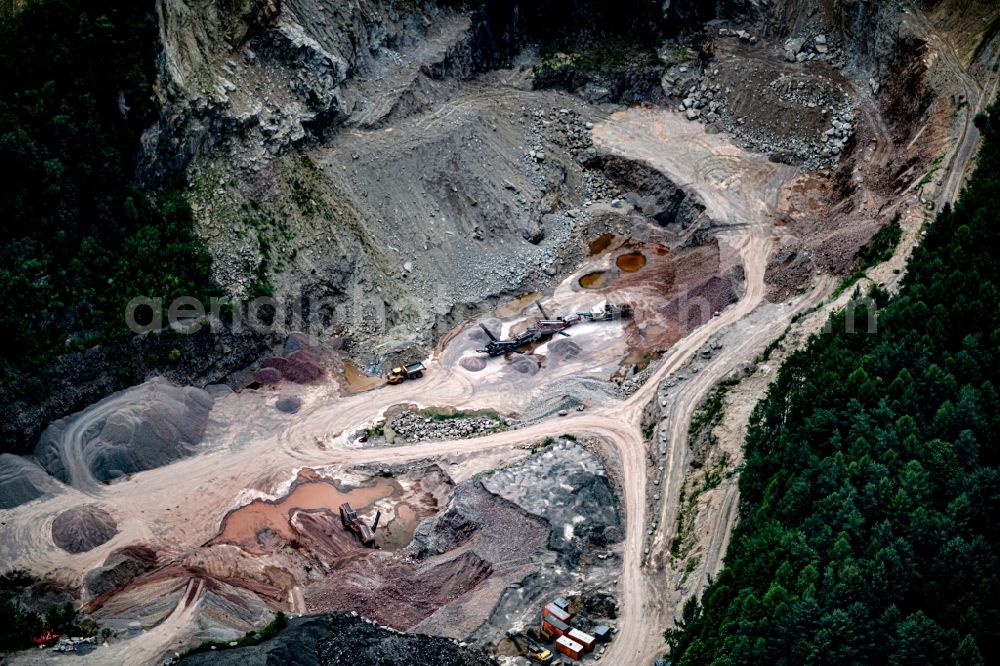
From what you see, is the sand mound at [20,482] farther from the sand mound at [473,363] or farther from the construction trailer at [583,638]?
the construction trailer at [583,638]

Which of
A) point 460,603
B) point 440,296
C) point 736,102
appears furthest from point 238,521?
point 736,102

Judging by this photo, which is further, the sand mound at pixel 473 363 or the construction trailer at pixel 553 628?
the sand mound at pixel 473 363

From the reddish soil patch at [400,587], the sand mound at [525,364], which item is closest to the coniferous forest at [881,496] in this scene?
the reddish soil patch at [400,587]

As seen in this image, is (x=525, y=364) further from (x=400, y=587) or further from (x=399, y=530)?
(x=400, y=587)

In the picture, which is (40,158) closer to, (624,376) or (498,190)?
(498,190)

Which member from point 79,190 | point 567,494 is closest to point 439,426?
point 567,494

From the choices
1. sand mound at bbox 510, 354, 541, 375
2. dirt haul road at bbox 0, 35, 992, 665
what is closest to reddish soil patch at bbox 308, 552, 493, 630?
dirt haul road at bbox 0, 35, 992, 665

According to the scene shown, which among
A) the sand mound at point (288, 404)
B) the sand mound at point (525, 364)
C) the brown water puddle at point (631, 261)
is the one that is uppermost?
the brown water puddle at point (631, 261)
